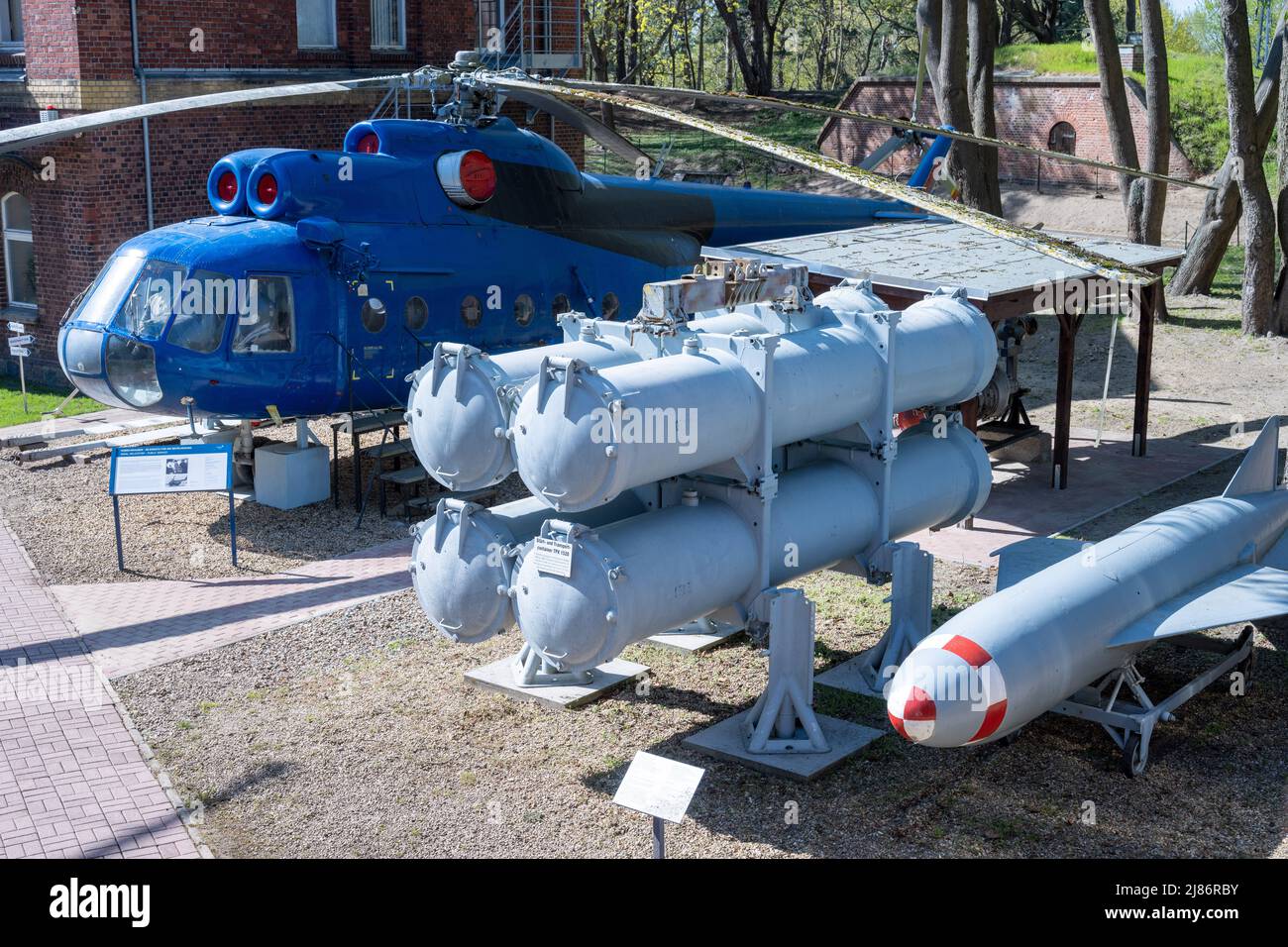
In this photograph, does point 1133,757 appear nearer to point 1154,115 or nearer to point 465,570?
point 465,570

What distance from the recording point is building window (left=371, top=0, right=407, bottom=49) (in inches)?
915

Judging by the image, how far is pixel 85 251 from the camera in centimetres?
2011

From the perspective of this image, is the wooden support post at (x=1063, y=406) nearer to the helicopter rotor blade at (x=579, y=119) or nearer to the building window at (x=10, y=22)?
the helicopter rotor blade at (x=579, y=119)

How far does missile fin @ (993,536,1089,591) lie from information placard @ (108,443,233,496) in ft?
24.7

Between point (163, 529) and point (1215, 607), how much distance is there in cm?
1048

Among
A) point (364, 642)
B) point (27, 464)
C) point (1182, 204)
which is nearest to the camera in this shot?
point (364, 642)

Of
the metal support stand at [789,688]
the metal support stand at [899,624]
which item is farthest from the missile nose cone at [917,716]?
the metal support stand at [899,624]

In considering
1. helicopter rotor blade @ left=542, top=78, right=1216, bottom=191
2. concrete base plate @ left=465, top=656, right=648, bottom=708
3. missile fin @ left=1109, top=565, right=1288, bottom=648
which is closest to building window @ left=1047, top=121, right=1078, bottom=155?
helicopter rotor blade @ left=542, top=78, right=1216, bottom=191

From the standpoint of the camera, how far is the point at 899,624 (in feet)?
34.9

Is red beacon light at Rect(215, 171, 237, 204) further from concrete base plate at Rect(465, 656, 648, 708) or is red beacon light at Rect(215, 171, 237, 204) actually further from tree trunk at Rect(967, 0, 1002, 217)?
tree trunk at Rect(967, 0, 1002, 217)

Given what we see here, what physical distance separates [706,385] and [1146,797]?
3.90 metres

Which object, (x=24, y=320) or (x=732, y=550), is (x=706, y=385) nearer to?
(x=732, y=550)

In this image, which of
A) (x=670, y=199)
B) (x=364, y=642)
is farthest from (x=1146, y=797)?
(x=670, y=199)

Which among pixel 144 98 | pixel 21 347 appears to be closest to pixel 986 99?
pixel 144 98
